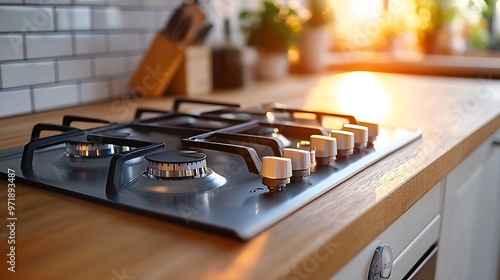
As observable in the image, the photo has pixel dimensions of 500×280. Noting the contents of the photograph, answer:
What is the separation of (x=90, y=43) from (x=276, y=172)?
92cm

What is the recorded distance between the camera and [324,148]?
76 cm

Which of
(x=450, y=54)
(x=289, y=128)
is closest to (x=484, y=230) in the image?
(x=289, y=128)

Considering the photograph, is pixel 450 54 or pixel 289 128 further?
pixel 450 54

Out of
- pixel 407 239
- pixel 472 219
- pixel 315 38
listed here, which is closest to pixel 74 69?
pixel 407 239

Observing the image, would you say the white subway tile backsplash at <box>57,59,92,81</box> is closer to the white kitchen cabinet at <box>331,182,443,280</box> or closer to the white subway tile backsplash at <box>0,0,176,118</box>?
the white subway tile backsplash at <box>0,0,176,118</box>

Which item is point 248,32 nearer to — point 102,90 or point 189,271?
point 102,90

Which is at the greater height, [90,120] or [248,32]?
[248,32]

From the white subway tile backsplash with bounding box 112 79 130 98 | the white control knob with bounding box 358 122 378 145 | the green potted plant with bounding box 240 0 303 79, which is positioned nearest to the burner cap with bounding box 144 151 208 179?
the white control knob with bounding box 358 122 378 145

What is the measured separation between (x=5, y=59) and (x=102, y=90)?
32 cm

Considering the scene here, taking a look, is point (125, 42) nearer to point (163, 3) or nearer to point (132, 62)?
point (132, 62)

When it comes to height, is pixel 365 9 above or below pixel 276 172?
above

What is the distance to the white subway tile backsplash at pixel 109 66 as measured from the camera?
56.1 inches

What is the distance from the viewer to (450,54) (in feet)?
10.1

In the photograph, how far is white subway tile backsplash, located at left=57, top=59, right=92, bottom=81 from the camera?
1309mm
